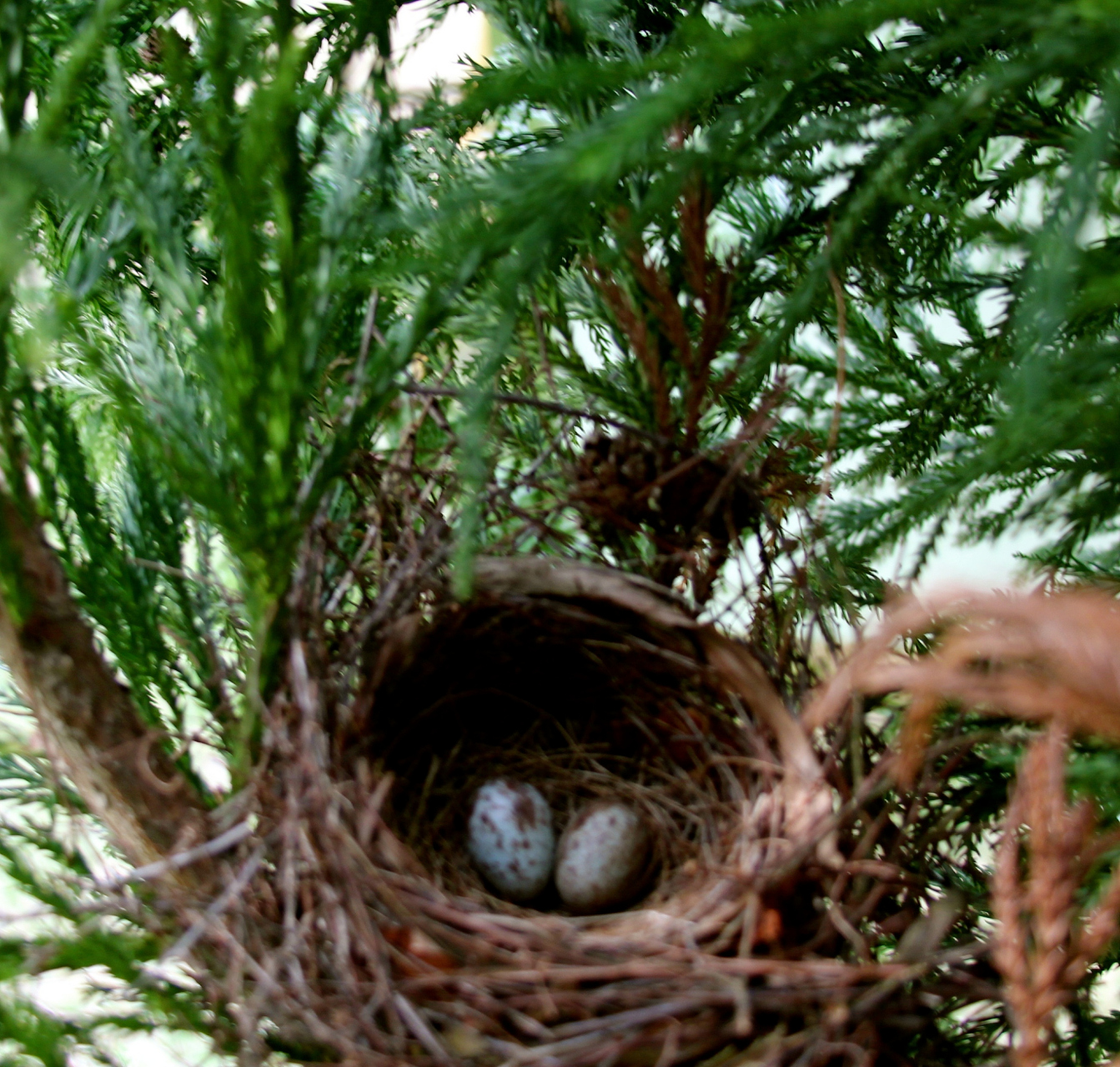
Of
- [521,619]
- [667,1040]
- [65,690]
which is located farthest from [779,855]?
[65,690]

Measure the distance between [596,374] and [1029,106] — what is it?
34cm

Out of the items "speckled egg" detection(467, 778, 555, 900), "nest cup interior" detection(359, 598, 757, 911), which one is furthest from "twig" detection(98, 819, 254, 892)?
"speckled egg" detection(467, 778, 555, 900)

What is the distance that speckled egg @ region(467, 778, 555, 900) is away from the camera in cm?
81

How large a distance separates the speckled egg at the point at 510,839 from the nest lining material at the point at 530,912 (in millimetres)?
24

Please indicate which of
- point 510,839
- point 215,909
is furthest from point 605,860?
point 215,909

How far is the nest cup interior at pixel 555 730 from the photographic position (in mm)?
734

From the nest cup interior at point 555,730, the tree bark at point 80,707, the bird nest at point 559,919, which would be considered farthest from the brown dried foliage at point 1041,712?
the tree bark at point 80,707

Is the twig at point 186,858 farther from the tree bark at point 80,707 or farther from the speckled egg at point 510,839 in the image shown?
the speckled egg at point 510,839

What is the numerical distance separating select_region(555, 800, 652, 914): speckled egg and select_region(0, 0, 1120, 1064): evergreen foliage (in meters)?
0.20

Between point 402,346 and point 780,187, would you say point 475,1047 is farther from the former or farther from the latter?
point 780,187

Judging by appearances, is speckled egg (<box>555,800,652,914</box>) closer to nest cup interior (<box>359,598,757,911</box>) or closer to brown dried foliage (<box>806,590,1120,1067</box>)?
nest cup interior (<box>359,598,757,911</box>)

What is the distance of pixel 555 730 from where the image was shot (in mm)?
898

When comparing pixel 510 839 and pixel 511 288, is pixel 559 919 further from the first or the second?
pixel 511 288

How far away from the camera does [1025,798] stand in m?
0.45
